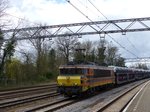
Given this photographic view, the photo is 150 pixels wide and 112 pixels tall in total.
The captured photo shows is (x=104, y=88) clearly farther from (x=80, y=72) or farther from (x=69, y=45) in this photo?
(x=69, y=45)

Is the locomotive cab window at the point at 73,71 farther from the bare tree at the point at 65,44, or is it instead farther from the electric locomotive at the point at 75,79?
the bare tree at the point at 65,44

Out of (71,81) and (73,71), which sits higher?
(73,71)

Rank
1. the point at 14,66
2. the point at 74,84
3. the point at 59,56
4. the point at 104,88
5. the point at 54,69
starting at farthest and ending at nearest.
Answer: the point at 59,56 < the point at 54,69 < the point at 14,66 < the point at 104,88 < the point at 74,84

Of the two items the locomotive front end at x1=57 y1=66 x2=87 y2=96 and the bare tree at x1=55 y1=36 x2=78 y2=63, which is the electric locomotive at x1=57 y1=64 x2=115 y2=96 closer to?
the locomotive front end at x1=57 y1=66 x2=87 y2=96

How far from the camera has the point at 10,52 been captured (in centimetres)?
5156

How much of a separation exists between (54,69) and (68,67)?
47423 millimetres

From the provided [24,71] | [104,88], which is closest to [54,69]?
[24,71]

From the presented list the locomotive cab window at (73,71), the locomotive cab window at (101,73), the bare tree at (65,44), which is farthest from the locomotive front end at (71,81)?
the bare tree at (65,44)

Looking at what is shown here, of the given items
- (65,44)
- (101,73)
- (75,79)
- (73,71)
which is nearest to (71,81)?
(75,79)

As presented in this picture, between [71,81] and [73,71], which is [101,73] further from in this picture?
[71,81]

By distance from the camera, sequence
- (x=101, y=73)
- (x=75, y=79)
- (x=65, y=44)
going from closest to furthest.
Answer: (x=75, y=79), (x=101, y=73), (x=65, y=44)

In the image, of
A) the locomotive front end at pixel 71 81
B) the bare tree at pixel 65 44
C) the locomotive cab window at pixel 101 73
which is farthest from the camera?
the bare tree at pixel 65 44

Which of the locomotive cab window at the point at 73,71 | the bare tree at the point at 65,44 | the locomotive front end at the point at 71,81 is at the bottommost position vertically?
the locomotive front end at the point at 71,81

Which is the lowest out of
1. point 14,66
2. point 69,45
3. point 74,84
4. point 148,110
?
point 148,110
